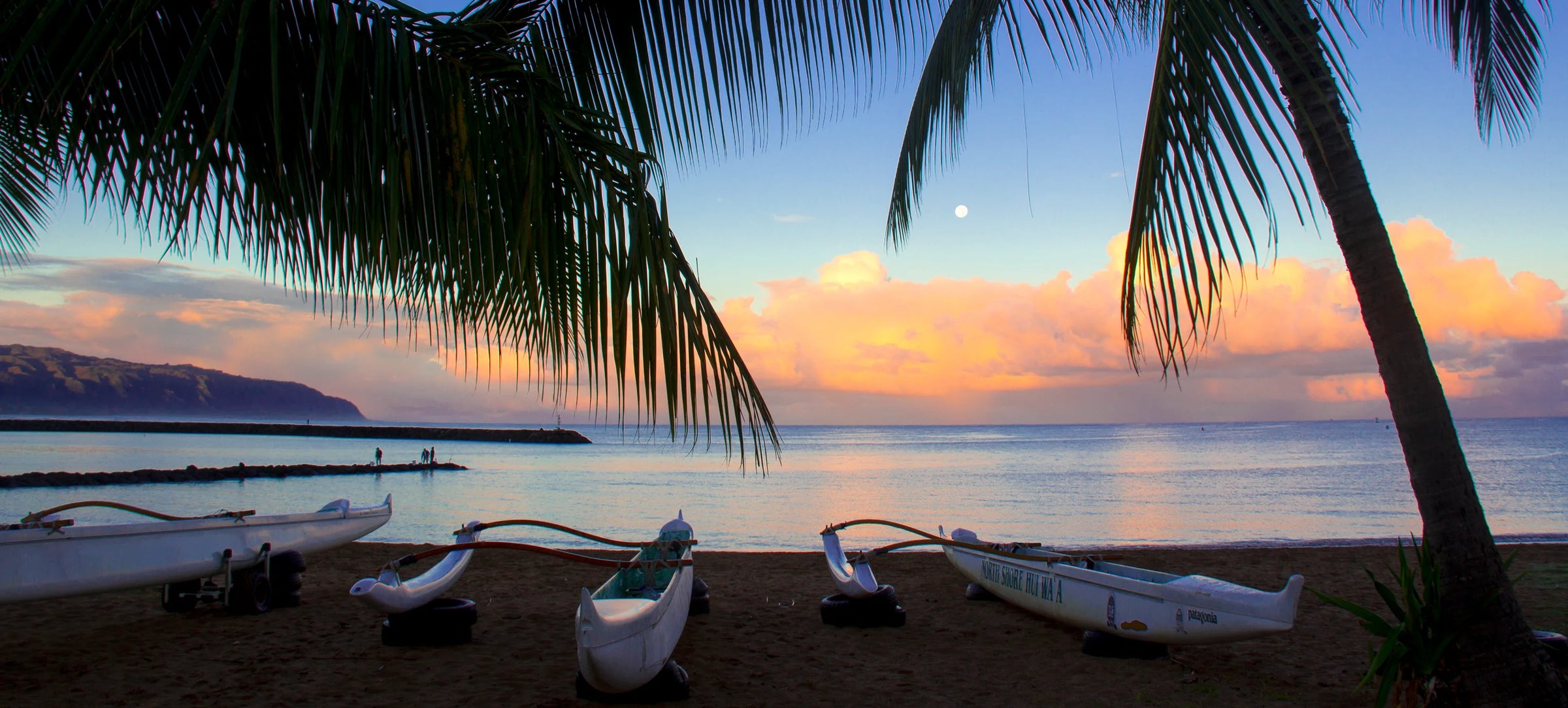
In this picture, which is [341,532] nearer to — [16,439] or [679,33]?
[679,33]

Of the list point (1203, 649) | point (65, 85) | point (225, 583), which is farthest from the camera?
point (225, 583)

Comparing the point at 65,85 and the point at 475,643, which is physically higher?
the point at 65,85

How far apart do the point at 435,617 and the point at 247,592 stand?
217 cm

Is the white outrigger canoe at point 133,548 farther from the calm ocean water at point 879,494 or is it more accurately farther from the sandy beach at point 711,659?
the calm ocean water at point 879,494

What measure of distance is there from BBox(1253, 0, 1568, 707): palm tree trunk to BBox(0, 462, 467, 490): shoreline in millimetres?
34238

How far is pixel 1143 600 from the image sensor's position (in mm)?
6121

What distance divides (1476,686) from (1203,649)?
304cm

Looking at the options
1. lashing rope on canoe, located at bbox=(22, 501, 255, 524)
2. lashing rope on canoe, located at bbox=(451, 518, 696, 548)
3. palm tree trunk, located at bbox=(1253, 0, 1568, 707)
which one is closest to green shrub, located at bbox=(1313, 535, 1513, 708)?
palm tree trunk, located at bbox=(1253, 0, 1568, 707)

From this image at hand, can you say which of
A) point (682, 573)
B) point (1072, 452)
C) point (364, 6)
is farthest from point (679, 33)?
point (1072, 452)

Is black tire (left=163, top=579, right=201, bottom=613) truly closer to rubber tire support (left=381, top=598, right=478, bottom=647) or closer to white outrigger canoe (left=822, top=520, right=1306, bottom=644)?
rubber tire support (left=381, top=598, right=478, bottom=647)

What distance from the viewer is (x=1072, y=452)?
211ft

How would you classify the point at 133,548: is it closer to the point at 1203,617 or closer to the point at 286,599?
the point at 286,599

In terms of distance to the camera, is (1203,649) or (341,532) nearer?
(1203,649)

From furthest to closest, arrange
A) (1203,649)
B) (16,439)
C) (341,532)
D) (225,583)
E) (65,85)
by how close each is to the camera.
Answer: (16,439), (341,532), (225,583), (1203,649), (65,85)
